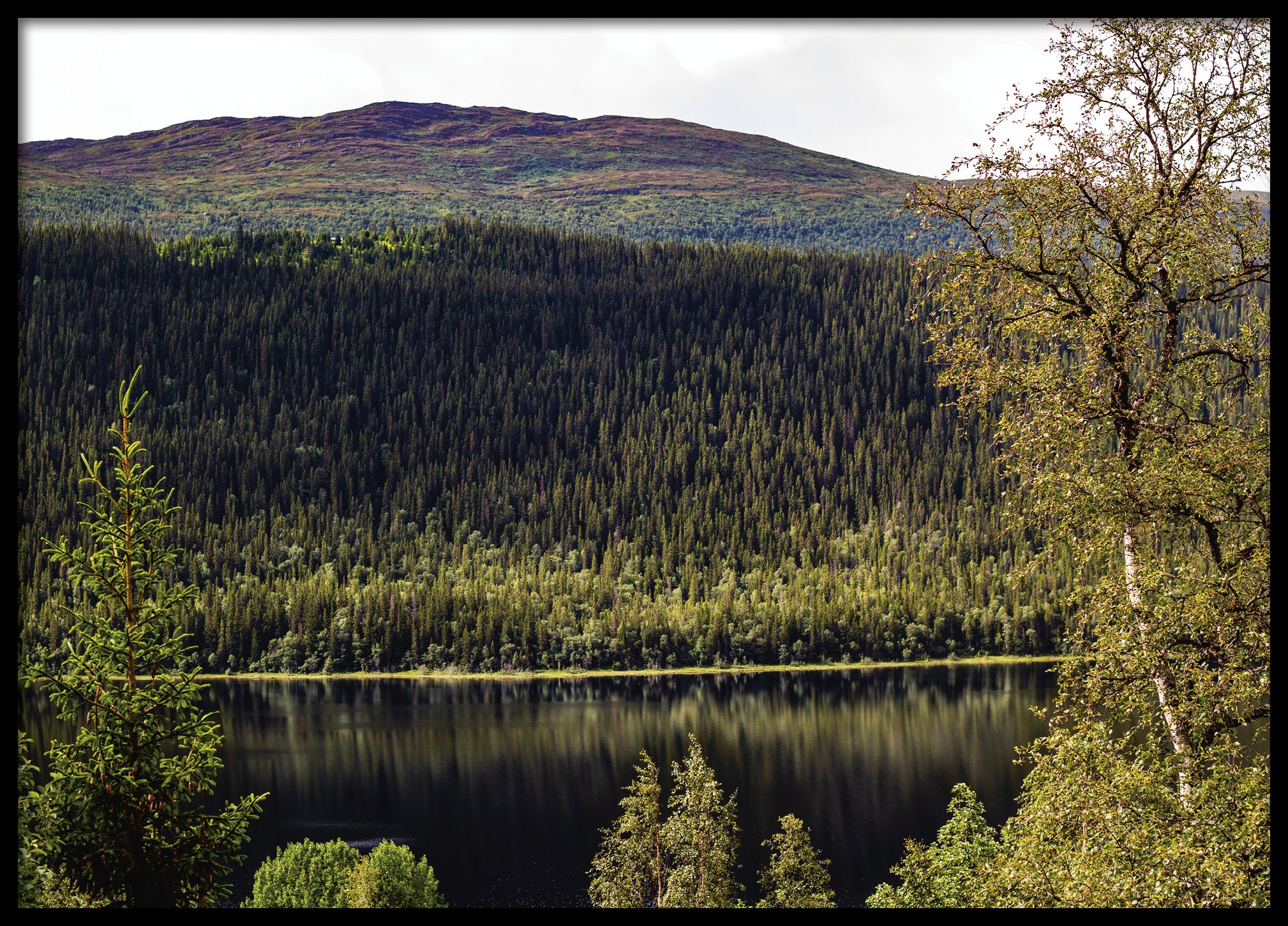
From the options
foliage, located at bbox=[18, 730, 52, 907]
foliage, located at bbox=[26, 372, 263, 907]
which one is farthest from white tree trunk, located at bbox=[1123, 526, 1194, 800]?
foliage, located at bbox=[26, 372, 263, 907]

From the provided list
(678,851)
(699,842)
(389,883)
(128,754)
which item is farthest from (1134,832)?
(389,883)

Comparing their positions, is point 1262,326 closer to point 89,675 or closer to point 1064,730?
point 1064,730

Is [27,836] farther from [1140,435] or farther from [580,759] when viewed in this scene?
[580,759]

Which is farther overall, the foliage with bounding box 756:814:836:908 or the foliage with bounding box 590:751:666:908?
the foliage with bounding box 756:814:836:908

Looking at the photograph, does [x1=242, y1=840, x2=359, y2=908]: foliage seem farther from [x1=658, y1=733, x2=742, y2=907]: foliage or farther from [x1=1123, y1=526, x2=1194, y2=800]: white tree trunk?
[x1=1123, y1=526, x2=1194, y2=800]: white tree trunk

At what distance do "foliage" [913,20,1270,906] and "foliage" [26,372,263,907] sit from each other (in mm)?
10490

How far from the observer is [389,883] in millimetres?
58219

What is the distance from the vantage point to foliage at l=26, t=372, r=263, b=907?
16.2 meters

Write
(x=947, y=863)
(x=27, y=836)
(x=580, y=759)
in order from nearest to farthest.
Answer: (x=27, y=836) → (x=947, y=863) → (x=580, y=759)

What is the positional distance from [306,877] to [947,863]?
31800 mm

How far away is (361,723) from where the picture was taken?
149000 mm

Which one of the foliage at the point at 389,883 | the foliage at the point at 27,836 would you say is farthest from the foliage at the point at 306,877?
the foliage at the point at 27,836
